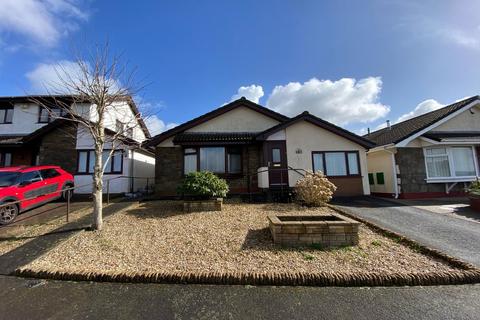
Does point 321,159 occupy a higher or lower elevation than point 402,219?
higher

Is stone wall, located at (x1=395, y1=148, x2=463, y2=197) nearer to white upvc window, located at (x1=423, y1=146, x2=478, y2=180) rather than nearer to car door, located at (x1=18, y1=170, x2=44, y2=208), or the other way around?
white upvc window, located at (x1=423, y1=146, x2=478, y2=180)

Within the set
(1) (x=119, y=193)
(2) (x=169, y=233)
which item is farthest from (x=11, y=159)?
(2) (x=169, y=233)

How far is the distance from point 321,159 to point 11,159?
19.5 m

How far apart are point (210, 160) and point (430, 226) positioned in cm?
973

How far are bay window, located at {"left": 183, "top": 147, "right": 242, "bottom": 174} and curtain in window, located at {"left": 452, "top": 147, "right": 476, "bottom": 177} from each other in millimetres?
12010

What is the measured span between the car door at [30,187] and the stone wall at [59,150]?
469 centimetres

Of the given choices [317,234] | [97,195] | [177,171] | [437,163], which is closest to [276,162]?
[177,171]

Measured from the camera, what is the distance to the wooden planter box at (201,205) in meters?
8.53

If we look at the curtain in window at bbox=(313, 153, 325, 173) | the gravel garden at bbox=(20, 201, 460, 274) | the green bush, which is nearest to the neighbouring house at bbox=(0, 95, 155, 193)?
the green bush

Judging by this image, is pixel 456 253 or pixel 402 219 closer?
pixel 456 253

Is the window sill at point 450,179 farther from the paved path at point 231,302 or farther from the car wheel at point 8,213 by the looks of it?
the car wheel at point 8,213

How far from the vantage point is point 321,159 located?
40.2 ft

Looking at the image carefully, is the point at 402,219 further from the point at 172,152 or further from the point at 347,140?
the point at 172,152

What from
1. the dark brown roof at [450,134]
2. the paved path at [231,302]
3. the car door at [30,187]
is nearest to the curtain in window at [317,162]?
the dark brown roof at [450,134]
